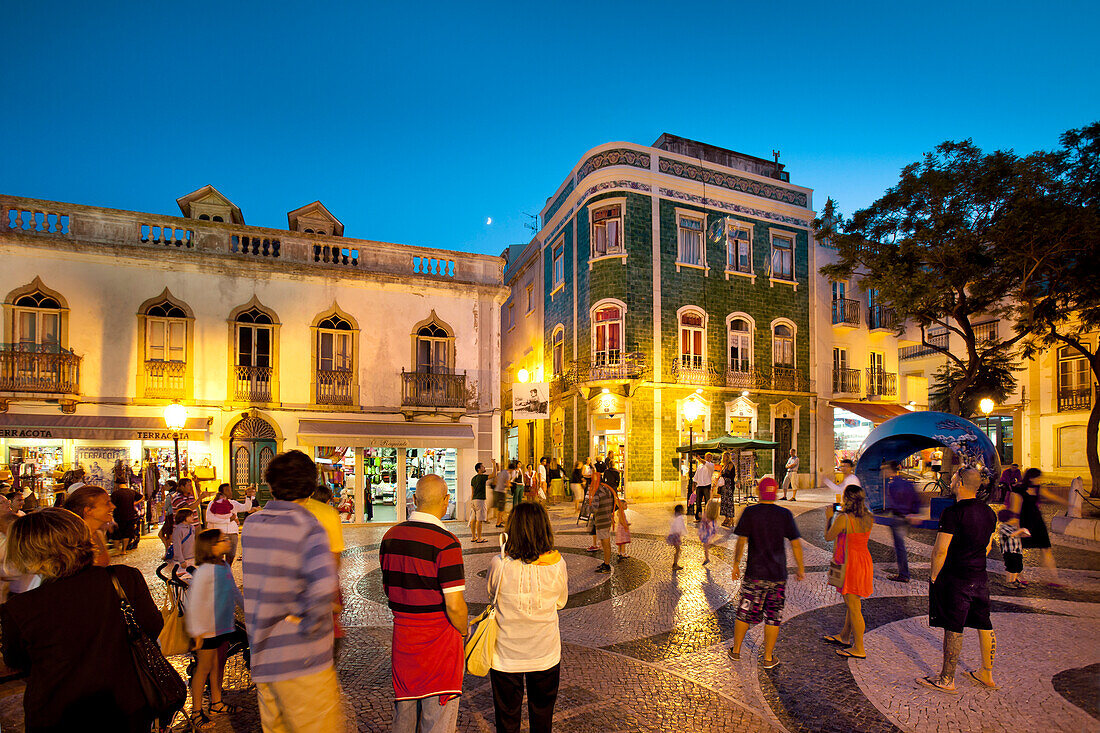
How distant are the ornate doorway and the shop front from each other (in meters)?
1.03

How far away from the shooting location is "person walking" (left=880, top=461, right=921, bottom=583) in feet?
30.3

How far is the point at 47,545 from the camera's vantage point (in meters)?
2.64

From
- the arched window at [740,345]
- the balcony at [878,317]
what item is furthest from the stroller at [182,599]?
the balcony at [878,317]

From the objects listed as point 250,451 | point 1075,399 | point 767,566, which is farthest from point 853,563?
Result: point 1075,399

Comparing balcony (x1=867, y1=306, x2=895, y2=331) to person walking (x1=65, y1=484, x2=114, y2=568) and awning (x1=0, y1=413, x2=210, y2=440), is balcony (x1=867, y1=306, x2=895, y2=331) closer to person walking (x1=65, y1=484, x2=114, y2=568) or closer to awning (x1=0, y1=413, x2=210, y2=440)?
awning (x1=0, y1=413, x2=210, y2=440)

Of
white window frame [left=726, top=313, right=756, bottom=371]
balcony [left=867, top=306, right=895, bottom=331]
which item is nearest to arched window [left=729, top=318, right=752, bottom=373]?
white window frame [left=726, top=313, right=756, bottom=371]

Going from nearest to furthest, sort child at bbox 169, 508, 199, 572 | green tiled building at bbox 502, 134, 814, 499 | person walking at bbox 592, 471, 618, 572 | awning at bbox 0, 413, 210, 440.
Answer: child at bbox 169, 508, 199, 572 < person walking at bbox 592, 471, 618, 572 < awning at bbox 0, 413, 210, 440 < green tiled building at bbox 502, 134, 814, 499

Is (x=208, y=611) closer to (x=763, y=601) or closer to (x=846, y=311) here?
(x=763, y=601)

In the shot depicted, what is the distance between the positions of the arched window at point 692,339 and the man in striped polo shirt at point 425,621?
72.6 feet

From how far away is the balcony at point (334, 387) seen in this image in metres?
16.6

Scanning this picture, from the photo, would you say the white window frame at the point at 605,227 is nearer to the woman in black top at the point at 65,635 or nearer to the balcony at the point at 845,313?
the balcony at the point at 845,313

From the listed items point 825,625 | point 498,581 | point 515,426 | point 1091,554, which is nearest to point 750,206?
point 515,426

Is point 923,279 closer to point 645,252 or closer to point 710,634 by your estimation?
point 645,252

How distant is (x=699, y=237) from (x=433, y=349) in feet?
43.9
